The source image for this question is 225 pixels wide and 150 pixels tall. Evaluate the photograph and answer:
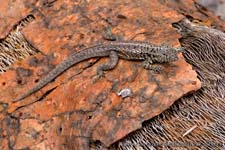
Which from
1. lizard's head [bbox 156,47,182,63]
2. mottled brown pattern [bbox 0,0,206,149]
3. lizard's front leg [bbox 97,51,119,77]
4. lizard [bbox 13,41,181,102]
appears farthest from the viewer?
lizard [bbox 13,41,181,102]

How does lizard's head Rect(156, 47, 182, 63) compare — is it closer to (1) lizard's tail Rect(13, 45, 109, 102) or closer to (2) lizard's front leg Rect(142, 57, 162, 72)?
(2) lizard's front leg Rect(142, 57, 162, 72)

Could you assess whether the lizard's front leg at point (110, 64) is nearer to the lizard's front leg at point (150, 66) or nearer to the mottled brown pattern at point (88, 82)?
the mottled brown pattern at point (88, 82)

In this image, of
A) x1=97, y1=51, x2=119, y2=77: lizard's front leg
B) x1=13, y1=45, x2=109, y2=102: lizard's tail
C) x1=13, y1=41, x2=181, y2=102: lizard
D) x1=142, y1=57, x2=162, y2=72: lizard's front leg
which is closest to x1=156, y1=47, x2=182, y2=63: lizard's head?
x1=13, y1=41, x2=181, y2=102: lizard

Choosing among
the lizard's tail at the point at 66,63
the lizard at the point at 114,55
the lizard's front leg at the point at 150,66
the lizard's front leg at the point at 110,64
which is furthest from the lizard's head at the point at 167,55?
the lizard's tail at the point at 66,63

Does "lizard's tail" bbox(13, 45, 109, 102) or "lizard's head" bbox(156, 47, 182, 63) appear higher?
"lizard's tail" bbox(13, 45, 109, 102)

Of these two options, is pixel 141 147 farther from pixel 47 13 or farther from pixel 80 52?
pixel 47 13

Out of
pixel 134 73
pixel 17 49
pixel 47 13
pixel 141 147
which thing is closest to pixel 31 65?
pixel 17 49
